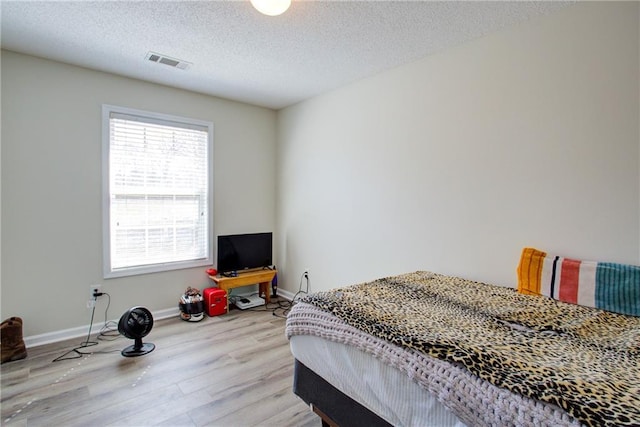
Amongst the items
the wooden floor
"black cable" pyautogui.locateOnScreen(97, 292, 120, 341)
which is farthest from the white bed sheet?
"black cable" pyautogui.locateOnScreen(97, 292, 120, 341)

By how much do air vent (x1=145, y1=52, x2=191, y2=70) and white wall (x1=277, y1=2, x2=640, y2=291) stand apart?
5.04 feet

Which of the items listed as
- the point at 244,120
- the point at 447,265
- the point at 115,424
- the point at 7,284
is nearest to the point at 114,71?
the point at 244,120

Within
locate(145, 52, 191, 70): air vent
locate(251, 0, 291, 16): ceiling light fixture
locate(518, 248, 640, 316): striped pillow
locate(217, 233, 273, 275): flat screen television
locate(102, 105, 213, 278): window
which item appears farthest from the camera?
locate(217, 233, 273, 275): flat screen television

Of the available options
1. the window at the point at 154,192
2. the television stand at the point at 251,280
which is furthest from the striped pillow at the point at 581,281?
the window at the point at 154,192

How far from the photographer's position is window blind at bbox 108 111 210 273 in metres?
3.37

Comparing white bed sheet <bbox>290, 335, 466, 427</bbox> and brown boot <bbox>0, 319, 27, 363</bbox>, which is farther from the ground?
white bed sheet <bbox>290, 335, 466, 427</bbox>

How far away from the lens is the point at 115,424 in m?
1.94

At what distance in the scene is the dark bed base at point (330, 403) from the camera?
1520 mm

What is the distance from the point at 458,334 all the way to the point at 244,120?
373cm

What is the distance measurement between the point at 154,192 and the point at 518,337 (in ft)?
11.7

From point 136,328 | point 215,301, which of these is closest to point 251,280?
point 215,301

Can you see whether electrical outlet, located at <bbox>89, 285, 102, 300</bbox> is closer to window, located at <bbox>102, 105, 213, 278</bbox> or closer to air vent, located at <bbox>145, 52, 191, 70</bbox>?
window, located at <bbox>102, 105, 213, 278</bbox>

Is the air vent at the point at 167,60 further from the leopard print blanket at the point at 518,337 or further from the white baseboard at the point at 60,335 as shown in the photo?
the white baseboard at the point at 60,335

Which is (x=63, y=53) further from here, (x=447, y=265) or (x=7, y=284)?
(x=447, y=265)
